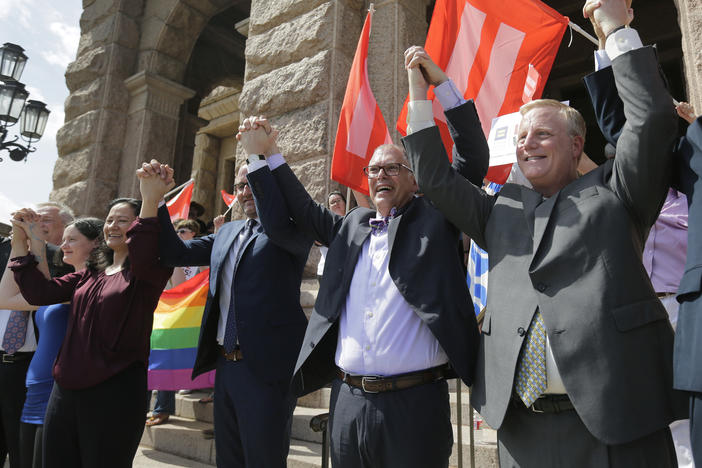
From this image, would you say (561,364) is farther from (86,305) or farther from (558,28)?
(558,28)

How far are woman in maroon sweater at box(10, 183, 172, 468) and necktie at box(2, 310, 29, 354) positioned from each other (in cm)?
75

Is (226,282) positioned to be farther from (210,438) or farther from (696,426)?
(696,426)

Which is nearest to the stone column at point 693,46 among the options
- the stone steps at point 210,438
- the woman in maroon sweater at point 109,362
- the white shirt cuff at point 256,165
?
the stone steps at point 210,438

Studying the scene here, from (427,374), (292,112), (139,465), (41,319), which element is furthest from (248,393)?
(292,112)

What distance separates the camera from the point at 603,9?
166cm

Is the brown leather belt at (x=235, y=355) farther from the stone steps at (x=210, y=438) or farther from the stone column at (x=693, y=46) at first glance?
the stone column at (x=693, y=46)

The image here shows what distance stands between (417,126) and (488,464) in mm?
1917

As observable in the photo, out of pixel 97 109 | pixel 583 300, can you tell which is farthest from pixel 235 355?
pixel 97 109

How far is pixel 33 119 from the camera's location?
317 inches

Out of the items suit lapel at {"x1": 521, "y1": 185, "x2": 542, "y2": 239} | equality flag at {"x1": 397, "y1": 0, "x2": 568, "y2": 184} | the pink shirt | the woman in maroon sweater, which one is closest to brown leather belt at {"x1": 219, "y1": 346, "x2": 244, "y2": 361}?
the woman in maroon sweater

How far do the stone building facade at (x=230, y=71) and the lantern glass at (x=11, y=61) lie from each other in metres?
0.75

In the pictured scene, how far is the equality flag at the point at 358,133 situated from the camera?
349cm

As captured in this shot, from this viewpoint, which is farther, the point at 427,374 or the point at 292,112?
the point at 292,112

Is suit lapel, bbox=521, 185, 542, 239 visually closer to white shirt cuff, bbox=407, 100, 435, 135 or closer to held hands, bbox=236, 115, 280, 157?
white shirt cuff, bbox=407, 100, 435, 135
